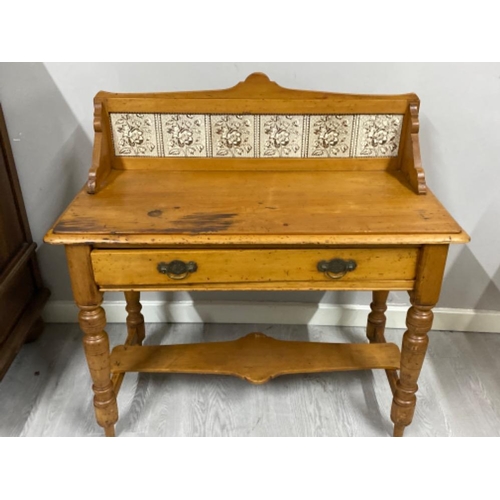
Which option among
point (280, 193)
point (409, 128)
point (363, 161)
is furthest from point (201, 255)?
point (409, 128)

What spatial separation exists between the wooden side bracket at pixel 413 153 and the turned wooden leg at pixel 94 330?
96cm

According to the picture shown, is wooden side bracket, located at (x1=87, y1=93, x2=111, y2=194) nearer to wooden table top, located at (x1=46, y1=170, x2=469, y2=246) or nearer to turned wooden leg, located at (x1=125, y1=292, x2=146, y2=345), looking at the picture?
wooden table top, located at (x1=46, y1=170, x2=469, y2=246)

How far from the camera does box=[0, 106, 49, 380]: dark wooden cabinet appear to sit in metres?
1.81

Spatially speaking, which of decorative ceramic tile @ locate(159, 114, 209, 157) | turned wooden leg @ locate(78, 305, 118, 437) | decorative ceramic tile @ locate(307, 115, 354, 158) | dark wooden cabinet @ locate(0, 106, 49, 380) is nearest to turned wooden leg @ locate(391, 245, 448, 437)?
decorative ceramic tile @ locate(307, 115, 354, 158)

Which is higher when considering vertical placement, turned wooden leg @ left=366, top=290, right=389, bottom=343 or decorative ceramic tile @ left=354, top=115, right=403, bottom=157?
decorative ceramic tile @ left=354, top=115, right=403, bottom=157

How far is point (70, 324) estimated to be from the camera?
2.22 metres

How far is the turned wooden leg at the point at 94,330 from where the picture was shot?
134cm

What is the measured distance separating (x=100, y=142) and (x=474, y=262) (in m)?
1.50

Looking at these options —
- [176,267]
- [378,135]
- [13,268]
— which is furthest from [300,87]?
[13,268]

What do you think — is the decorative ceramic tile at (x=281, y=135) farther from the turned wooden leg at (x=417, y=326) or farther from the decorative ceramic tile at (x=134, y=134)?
the turned wooden leg at (x=417, y=326)

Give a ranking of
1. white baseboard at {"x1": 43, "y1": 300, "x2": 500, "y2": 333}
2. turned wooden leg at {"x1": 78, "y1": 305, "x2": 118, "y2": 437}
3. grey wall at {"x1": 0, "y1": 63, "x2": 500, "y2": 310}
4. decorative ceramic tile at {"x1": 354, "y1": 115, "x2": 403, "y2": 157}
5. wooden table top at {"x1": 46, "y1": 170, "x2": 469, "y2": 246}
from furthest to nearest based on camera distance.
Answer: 1. white baseboard at {"x1": 43, "y1": 300, "x2": 500, "y2": 333}
2. grey wall at {"x1": 0, "y1": 63, "x2": 500, "y2": 310}
3. decorative ceramic tile at {"x1": 354, "y1": 115, "x2": 403, "y2": 157}
4. turned wooden leg at {"x1": 78, "y1": 305, "x2": 118, "y2": 437}
5. wooden table top at {"x1": 46, "y1": 170, "x2": 469, "y2": 246}

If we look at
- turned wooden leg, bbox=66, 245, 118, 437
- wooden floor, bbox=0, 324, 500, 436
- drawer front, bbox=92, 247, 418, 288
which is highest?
drawer front, bbox=92, 247, 418, 288

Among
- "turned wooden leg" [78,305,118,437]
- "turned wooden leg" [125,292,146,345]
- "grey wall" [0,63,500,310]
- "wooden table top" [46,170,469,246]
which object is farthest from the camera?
"turned wooden leg" [125,292,146,345]
